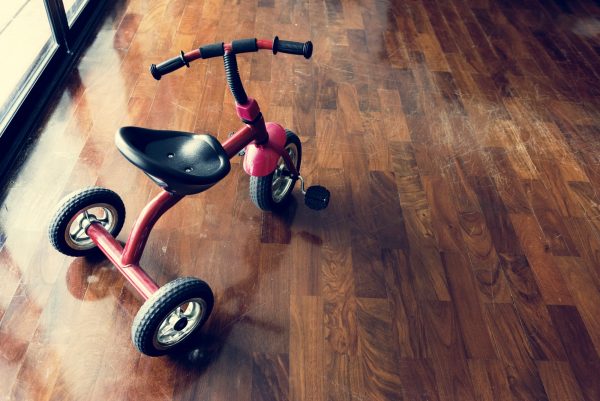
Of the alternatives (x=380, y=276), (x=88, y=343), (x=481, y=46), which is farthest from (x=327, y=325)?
(x=481, y=46)

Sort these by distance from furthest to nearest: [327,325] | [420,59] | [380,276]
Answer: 1. [420,59]
2. [380,276]
3. [327,325]

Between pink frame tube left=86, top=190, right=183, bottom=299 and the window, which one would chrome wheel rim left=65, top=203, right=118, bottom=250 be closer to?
pink frame tube left=86, top=190, right=183, bottom=299

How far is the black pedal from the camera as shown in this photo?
5.38 feet

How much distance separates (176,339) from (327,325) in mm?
391

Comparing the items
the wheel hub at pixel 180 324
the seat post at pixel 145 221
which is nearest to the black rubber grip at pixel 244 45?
the seat post at pixel 145 221

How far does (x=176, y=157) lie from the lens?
1.23 metres

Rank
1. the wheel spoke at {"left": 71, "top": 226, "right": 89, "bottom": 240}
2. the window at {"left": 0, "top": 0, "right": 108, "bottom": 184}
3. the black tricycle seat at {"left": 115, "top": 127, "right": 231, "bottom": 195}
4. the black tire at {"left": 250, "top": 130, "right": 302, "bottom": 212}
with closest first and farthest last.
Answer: the black tricycle seat at {"left": 115, "top": 127, "right": 231, "bottom": 195} < the wheel spoke at {"left": 71, "top": 226, "right": 89, "bottom": 240} < the black tire at {"left": 250, "top": 130, "right": 302, "bottom": 212} < the window at {"left": 0, "top": 0, "right": 108, "bottom": 184}

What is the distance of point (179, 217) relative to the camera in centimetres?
165

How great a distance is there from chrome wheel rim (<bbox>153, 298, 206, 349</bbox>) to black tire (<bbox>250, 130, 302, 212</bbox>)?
0.41 meters

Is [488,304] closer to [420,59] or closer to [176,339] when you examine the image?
[176,339]

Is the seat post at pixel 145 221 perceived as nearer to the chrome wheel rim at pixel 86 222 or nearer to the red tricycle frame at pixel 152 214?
the red tricycle frame at pixel 152 214

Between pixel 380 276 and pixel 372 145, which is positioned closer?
pixel 380 276

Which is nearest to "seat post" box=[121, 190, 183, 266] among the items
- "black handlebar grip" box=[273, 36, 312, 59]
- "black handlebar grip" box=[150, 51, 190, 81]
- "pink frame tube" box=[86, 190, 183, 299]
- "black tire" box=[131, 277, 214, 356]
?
"pink frame tube" box=[86, 190, 183, 299]

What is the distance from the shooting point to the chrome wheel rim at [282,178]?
1.64 m
